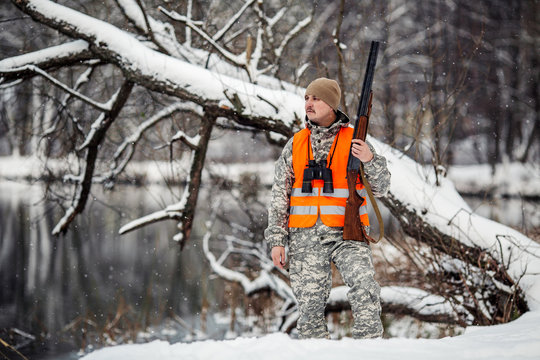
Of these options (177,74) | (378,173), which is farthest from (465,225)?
(177,74)

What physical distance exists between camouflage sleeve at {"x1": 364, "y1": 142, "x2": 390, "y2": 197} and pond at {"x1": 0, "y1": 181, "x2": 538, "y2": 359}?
300cm

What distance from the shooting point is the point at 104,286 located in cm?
962

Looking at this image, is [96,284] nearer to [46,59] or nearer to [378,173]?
[46,59]

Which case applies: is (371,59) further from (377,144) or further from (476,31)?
(476,31)

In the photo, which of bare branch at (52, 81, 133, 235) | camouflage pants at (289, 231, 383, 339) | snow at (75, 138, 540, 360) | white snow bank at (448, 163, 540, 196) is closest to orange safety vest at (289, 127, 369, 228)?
camouflage pants at (289, 231, 383, 339)

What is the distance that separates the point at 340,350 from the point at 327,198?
95 cm

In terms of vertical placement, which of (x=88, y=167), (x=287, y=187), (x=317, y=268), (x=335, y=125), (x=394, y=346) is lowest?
(x=394, y=346)

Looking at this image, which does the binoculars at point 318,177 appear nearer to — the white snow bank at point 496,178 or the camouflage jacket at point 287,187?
the camouflage jacket at point 287,187

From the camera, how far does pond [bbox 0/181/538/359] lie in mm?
7412

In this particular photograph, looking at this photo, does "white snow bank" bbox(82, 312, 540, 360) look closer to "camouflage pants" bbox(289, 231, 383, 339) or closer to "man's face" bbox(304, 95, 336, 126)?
"camouflage pants" bbox(289, 231, 383, 339)

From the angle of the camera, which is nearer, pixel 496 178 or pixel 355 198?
pixel 355 198

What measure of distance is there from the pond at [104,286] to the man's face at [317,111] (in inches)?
109

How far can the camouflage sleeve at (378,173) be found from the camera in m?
2.79

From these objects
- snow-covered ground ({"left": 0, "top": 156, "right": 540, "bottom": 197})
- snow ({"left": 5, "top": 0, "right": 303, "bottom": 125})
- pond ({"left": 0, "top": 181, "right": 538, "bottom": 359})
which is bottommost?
pond ({"left": 0, "top": 181, "right": 538, "bottom": 359})
